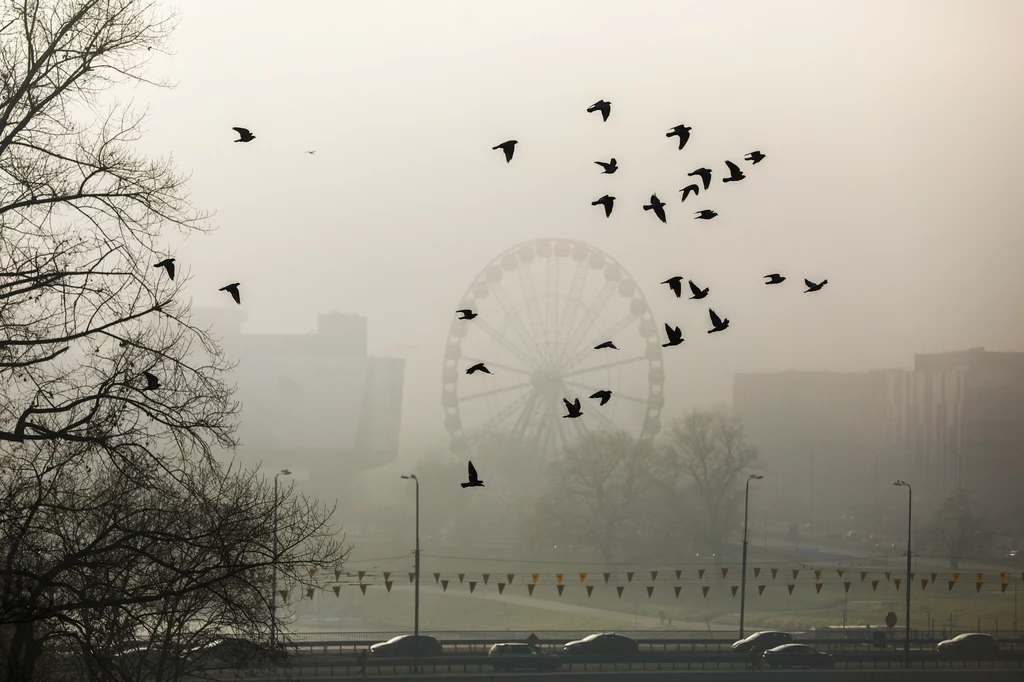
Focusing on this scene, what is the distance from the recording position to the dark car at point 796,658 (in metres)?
42.2

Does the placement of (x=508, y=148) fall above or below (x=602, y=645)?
above

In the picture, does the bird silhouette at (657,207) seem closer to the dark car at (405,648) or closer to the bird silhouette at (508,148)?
the bird silhouette at (508,148)

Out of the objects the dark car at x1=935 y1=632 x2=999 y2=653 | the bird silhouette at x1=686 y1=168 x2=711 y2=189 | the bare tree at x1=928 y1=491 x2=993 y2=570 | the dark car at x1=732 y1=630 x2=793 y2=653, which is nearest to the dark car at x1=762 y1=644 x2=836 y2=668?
the dark car at x1=732 y1=630 x2=793 y2=653

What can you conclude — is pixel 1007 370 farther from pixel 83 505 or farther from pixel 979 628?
pixel 83 505

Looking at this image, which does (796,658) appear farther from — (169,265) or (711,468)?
(711,468)

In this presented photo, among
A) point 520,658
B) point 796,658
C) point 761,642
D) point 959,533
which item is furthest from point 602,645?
point 959,533

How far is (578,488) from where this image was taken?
83250 mm

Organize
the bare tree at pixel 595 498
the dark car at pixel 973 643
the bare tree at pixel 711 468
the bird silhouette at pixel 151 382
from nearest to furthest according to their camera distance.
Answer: the bird silhouette at pixel 151 382, the dark car at pixel 973 643, the bare tree at pixel 595 498, the bare tree at pixel 711 468

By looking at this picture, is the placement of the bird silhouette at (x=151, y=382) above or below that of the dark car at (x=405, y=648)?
above

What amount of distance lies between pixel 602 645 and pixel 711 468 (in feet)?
137

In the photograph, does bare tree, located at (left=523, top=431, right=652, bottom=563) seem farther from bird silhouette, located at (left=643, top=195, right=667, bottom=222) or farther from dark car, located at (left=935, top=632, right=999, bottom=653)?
bird silhouette, located at (left=643, top=195, right=667, bottom=222)

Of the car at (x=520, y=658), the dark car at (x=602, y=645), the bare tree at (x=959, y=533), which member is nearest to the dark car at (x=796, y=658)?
the dark car at (x=602, y=645)

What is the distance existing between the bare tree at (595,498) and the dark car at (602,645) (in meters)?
30.5

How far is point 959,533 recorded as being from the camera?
7950cm
